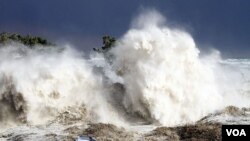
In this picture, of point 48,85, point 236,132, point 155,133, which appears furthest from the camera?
point 48,85

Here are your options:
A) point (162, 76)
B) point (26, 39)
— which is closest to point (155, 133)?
point (162, 76)

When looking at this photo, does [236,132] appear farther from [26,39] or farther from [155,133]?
[26,39]

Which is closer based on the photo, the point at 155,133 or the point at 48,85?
the point at 155,133

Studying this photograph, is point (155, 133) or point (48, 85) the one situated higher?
point (48, 85)

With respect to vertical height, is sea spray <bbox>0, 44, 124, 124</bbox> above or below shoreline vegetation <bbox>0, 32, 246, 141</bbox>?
above

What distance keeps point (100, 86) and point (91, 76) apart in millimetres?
917

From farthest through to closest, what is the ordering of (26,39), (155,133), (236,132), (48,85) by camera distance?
(26,39)
(48,85)
(155,133)
(236,132)

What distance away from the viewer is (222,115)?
40.5m

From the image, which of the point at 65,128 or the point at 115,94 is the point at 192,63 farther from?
the point at 65,128

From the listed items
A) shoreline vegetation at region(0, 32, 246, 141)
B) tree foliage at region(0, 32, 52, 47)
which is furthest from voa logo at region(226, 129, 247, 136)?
tree foliage at region(0, 32, 52, 47)

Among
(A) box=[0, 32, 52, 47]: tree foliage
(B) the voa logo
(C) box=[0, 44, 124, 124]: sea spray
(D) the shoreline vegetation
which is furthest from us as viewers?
(A) box=[0, 32, 52, 47]: tree foliage

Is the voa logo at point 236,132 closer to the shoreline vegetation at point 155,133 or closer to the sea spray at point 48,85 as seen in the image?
the shoreline vegetation at point 155,133

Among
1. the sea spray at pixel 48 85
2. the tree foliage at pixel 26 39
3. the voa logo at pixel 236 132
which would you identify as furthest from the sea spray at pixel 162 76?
the tree foliage at pixel 26 39

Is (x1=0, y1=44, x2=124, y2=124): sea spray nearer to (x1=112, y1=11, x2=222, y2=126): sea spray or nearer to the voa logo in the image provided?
(x1=112, y1=11, x2=222, y2=126): sea spray
